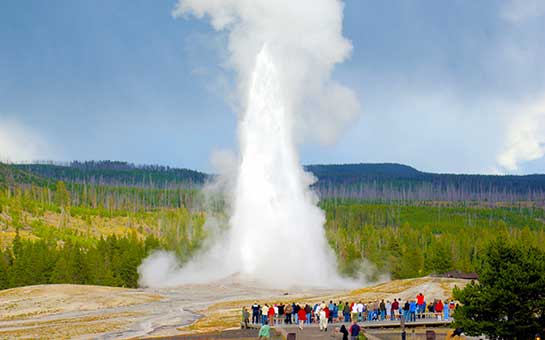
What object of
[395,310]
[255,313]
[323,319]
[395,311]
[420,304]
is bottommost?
[255,313]

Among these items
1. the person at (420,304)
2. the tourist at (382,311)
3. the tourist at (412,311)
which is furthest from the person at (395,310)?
the person at (420,304)

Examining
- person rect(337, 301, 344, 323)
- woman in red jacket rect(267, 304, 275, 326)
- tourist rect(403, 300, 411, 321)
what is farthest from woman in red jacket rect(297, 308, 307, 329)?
tourist rect(403, 300, 411, 321)

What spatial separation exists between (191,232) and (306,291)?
91.8 meters

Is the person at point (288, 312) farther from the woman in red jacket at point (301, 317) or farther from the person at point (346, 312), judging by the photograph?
the person at point (346, 312)

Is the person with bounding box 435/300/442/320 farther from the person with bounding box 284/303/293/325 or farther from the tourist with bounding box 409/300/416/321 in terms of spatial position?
the person with bounding box 284/303/293/325

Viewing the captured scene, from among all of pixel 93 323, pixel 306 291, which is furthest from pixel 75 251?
pixel 93 323

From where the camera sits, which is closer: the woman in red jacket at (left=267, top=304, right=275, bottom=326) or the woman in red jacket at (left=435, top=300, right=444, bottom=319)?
the woman in red jacket at (left=267, top=304, right=275, bottom=326)

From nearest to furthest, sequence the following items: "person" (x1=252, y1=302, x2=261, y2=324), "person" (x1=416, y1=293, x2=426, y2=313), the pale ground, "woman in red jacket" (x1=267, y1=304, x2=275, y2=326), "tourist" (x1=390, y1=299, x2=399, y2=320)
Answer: "woman in red jacket" (x1=267, y1=304, x2=275, y2=326) → "tourist" (x1=390, y1=299, x2=399, y2=320) → "person" (x1=416, y1=293, x2=426, y2=313) → "person" (x1=252, y1=302, x2=261, y2=324) → the pale ground

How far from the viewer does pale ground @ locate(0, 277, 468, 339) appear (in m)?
49.9

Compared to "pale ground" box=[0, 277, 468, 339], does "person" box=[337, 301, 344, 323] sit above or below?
above

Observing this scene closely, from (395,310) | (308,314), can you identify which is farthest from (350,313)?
(395,310)

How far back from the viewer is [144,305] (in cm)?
6788

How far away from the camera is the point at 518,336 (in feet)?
103

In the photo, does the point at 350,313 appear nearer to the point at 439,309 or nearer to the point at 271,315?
the point at 271,315
